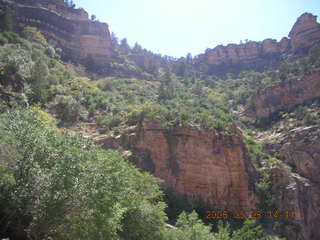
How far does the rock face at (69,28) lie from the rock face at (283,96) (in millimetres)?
30494

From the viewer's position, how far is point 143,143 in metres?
25.7

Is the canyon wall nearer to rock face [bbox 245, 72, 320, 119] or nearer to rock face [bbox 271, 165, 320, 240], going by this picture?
rock face [bbox 271, 165, 320, 240]

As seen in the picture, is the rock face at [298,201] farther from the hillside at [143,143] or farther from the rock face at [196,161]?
the rock face at [196,161]

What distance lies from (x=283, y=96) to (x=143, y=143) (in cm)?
2747

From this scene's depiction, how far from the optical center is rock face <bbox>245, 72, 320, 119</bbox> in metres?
41.7

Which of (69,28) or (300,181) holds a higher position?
(69,28)

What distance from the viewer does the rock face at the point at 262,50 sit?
211ft

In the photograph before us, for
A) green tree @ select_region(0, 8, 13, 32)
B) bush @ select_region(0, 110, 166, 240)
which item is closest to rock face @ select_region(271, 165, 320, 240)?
bush @ select_region(0, 110, 166, 240)

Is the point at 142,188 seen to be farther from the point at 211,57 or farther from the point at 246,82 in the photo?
the point at 211,57

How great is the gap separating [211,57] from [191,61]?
538cm

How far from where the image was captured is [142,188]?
16.2 metres

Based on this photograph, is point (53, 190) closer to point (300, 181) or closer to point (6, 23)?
point (300, 181)

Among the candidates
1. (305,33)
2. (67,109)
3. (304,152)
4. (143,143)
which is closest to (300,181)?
(304,152)
